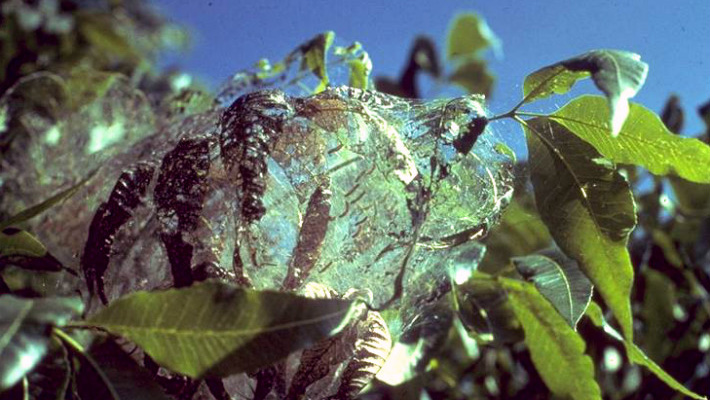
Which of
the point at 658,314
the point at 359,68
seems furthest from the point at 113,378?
the point at 658,314

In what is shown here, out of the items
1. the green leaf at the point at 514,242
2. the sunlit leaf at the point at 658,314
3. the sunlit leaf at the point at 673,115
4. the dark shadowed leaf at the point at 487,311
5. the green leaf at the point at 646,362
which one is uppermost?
the sunlit leaf at the point at 673,115

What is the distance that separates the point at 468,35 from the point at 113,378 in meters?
1.37

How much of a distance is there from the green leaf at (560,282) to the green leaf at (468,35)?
925mm

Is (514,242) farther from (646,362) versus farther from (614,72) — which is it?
(614,72)

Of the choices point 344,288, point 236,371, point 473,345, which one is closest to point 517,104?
point 344,288

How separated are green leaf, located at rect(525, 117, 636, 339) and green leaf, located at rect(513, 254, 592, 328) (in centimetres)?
5

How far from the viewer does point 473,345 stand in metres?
1.25

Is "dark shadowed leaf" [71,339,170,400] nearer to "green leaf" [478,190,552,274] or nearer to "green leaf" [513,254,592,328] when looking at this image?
"green leaf" [513,254,592,328]

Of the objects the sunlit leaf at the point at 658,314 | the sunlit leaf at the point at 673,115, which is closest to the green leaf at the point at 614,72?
the sunlit leaf at the point at 658,314

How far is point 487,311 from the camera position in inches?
35.2

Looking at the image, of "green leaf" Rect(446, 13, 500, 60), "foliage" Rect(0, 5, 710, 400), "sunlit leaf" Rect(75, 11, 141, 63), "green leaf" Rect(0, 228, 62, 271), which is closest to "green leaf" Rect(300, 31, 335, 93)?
"foliage" Rect(0, 5, 710, 400)

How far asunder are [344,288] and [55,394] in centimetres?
26

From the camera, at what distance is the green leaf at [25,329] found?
448mm

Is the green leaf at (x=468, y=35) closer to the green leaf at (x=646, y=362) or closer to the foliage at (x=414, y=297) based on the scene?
the foliage at (x=414, y=297)
